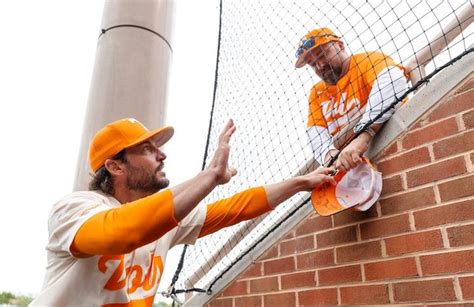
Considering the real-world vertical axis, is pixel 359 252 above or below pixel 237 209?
below

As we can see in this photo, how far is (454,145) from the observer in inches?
61.6

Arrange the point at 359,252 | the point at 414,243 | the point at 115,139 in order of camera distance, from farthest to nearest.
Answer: the point at 115,139 → the point at 359,252 → the point at 414,243

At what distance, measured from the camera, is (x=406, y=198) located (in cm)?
168

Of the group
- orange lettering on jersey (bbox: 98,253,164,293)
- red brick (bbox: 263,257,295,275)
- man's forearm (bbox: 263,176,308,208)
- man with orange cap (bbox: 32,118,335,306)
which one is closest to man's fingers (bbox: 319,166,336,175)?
man with orange cap (bbox: 32,118,335,306)

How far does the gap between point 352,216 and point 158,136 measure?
113 centimetres

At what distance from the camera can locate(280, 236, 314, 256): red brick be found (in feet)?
6.80

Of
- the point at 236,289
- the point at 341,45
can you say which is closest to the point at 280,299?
the point at 236,289

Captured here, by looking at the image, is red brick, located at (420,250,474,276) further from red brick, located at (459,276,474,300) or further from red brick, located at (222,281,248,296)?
red brick, located at (222,281,248,296)

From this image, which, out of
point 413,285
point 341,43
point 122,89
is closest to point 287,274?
point 413,285

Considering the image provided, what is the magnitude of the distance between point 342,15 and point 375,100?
1.79 feet

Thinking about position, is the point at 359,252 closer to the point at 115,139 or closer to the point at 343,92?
the point at 343,92

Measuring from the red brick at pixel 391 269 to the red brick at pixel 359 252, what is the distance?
1.7 inches

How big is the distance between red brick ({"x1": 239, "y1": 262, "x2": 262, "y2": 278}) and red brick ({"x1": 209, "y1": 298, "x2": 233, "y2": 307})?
7.8 inches

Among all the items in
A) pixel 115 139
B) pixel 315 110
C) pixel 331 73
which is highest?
pixel 331 73
